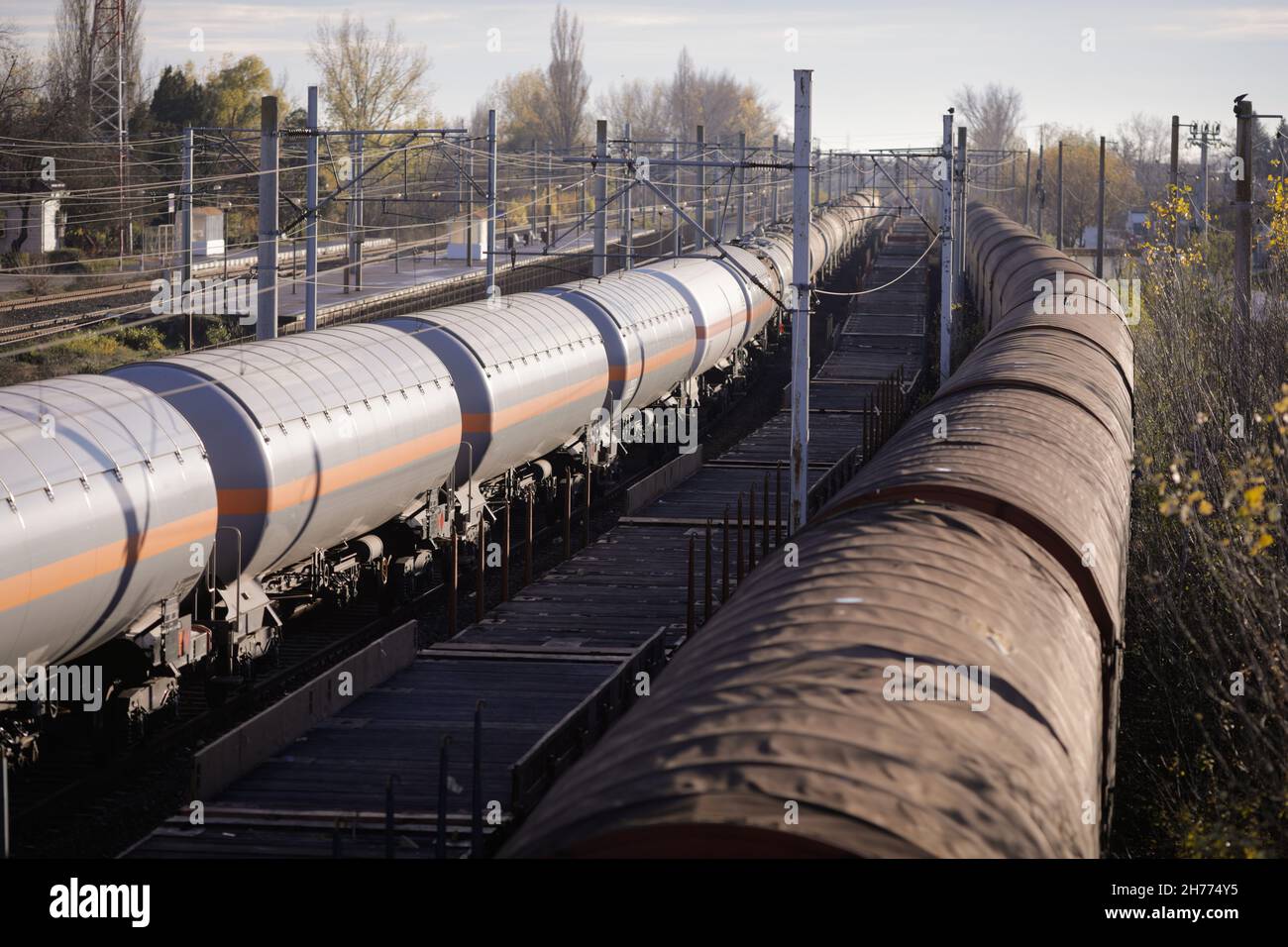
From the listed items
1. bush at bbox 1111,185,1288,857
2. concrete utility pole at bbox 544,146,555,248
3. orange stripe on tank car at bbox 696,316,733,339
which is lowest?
bush at bbox 1111,185,1288,857

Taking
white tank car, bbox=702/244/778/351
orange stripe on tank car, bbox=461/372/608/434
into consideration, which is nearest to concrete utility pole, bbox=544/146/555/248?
white tank car, bbox=702/244/778/351

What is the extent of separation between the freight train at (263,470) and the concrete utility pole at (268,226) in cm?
255

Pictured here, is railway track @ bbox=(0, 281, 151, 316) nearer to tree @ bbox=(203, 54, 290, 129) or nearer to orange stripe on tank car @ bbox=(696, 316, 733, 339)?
orange stripe on tank car @ bbox=(696, 316, 733, 339)

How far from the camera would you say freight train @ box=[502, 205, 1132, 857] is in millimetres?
4527

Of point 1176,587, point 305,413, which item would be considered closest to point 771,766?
point 1176,587

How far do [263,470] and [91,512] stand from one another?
244cm

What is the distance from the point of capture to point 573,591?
17.5 m

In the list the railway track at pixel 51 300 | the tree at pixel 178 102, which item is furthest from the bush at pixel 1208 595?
the tree at pixel 178 102

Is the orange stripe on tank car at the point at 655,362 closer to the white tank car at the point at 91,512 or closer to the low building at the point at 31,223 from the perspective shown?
the white tank car at the point at 91,512

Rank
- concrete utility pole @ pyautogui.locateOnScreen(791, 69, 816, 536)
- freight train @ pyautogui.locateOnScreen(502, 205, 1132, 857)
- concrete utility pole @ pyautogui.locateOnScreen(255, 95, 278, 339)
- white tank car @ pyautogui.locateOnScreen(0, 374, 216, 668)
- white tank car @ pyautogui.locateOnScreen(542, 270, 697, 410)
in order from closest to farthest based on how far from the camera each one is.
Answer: freight train @ pyautogui.locateOnScreen(502, 205, 1132, 857) → white tank car @ pyautogui.locateOnScreen(0, 374, 216, 668) → concrete utility pole @ pyautogui.locateOnScreen(791, 69, 816, 536) → concrete utility pole @ pyautogui.locateOnScreen(255, 95, 278, 339) → white tank car @ pyautogui.locateOnScreen(542, 270, 697, 410)

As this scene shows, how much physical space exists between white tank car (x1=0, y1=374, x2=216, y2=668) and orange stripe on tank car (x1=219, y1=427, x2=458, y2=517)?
0.45 meters
